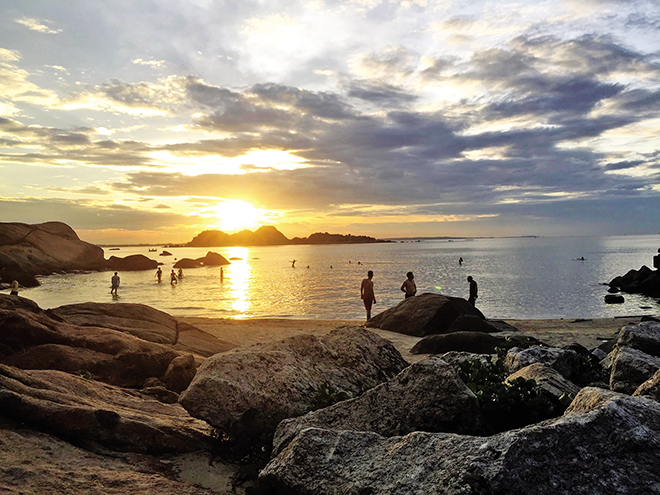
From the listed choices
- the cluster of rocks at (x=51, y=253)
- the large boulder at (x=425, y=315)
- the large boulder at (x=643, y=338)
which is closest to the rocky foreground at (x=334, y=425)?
the large boulder at (x=643, y=338)

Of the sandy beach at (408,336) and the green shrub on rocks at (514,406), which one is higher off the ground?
the green shrub on rocks at (514,406)

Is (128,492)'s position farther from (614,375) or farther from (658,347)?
(658,347)

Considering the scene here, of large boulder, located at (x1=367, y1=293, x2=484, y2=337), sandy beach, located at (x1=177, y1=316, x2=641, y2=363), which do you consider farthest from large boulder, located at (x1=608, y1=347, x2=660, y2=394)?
large boulder, located at (x1=367, y1=293, x2=484, y2=337)

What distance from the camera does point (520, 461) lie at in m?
2.84

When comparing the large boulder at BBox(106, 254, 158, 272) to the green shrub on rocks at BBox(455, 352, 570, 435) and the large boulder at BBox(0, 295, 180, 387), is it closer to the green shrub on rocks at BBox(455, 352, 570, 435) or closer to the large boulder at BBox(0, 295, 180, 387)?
the large boulder at BBox(0, 295, 180, 387)

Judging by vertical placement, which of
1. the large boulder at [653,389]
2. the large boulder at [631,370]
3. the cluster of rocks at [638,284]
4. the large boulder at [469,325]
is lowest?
the cluster of rocks at [638,284]

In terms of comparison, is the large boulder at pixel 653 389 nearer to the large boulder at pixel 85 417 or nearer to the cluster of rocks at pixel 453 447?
the cluster of rocks at pixel 453 447

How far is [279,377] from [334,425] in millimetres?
1412

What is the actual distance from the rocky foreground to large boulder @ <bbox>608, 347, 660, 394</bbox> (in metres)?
0.02

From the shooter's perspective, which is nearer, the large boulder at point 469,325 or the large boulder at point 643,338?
the large boulder at point 643,338

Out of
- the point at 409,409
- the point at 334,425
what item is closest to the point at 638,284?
the point at 409,409

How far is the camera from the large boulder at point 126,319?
12.6m

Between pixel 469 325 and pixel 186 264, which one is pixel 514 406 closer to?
pixel 469 325

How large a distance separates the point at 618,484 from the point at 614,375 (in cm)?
416
